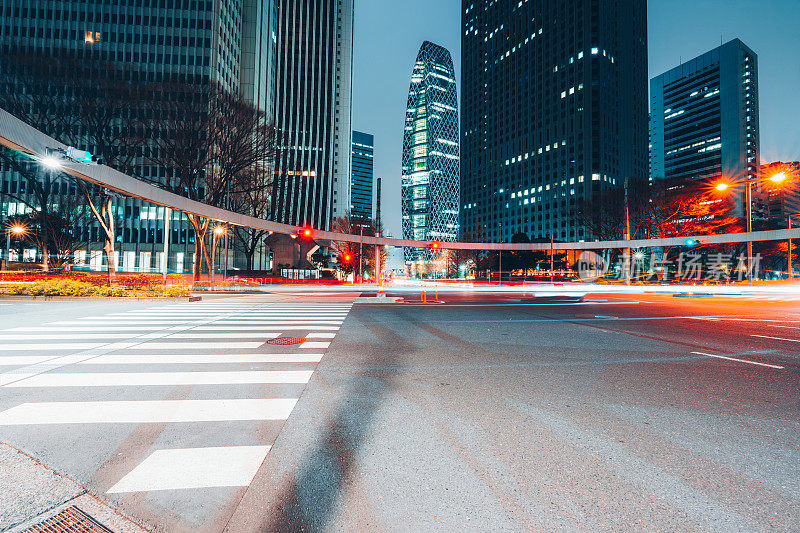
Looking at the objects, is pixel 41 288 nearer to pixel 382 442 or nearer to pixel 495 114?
pixel 382 442

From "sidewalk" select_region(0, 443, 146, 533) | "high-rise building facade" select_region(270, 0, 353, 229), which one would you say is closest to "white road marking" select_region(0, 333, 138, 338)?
"sidewalk" select_region(0, 443, 146, 533)

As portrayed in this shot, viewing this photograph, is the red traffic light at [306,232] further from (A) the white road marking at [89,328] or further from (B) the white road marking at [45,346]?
(B) the white road marking at [45,346]

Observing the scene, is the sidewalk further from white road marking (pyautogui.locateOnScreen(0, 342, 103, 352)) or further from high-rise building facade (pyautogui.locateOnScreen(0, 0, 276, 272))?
high-rise building facade (pyautogui.locateOnScreen(0, 0, 276, 272))

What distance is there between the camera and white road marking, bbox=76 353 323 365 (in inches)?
242

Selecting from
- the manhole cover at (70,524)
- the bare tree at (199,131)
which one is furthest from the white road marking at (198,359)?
the bare tree at (199,131)

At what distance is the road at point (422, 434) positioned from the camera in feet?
7.75

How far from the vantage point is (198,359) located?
6375mm

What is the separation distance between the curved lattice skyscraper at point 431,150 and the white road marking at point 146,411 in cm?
12828

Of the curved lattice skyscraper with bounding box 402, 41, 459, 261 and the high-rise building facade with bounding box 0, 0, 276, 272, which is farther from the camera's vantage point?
the curved lattice skyscraper with bounding box 402, 41, 459, 261

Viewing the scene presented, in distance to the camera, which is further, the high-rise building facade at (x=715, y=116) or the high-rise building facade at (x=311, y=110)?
the high-rise building facade at (x=715, y=116)

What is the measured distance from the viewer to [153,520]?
2232mm

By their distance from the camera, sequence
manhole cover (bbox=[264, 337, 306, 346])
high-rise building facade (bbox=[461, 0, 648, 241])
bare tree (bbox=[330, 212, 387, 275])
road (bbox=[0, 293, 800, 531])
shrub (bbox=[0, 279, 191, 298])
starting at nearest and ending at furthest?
road (bbox=[0, 293, 800, 531])
manhole cover (bbox=[264, 337, 306, 346])
shrub (bbox=[0, 279, 191, 298])
bare tree (bbox=[330, 212, 387, 275])
high-rise building facade (bbox=[461, 0, 648, 241])

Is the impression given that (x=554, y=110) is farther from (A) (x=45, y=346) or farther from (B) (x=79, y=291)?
(A) (x=45, y=346)

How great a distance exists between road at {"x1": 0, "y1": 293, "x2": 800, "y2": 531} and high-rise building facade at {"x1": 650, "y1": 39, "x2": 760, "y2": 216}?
158274mm
